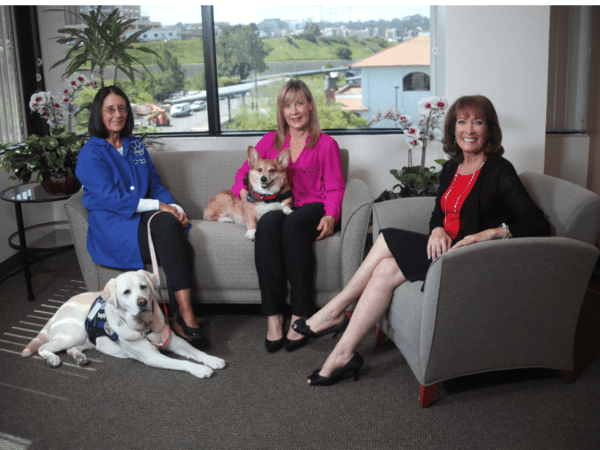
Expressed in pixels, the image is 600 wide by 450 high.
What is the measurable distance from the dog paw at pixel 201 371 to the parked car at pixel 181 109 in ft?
7.21

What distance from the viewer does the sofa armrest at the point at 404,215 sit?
2328 millimetres

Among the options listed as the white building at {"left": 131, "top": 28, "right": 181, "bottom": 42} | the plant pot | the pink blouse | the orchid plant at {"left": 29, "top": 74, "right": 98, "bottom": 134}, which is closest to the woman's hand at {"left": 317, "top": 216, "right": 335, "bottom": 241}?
the pink blouse

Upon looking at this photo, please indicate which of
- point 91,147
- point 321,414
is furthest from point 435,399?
point 91,147

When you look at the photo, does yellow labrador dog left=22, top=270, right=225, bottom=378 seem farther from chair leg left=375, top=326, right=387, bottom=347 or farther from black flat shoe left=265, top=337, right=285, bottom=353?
chair leg left=375, top=326, right=387, bottom=347

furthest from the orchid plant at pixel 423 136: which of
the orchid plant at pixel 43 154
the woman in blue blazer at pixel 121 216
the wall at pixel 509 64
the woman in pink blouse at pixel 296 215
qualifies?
the orchid plant at pixel 43 154

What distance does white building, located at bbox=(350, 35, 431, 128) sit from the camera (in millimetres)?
3541

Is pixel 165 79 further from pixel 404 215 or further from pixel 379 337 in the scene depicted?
pixel 379 337

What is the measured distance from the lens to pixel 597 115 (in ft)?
11.0

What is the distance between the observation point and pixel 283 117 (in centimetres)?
272

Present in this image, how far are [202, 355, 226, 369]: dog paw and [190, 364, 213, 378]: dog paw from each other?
0.05m

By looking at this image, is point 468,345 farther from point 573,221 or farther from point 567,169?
point 567,169

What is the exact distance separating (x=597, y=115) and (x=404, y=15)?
4.65ft

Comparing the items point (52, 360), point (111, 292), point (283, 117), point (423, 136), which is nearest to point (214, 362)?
point (111, 292)

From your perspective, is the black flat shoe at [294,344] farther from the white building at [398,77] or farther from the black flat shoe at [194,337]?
the white building at [398,77]
